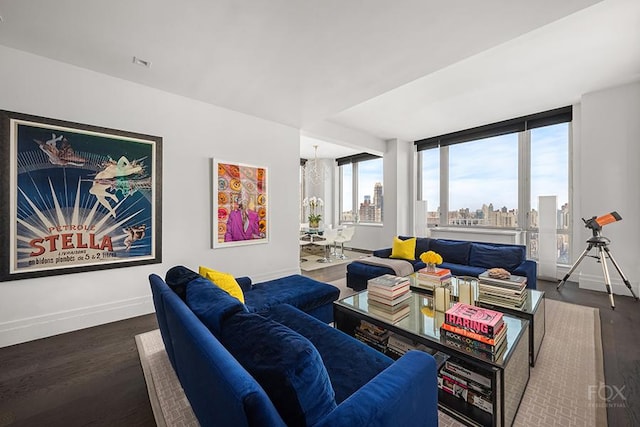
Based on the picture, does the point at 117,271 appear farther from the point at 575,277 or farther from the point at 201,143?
the point at 575,277

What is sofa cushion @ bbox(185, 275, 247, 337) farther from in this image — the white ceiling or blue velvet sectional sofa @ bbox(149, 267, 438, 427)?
the white ceiling

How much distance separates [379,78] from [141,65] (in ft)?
8.24

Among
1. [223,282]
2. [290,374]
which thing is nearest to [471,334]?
[290,374]

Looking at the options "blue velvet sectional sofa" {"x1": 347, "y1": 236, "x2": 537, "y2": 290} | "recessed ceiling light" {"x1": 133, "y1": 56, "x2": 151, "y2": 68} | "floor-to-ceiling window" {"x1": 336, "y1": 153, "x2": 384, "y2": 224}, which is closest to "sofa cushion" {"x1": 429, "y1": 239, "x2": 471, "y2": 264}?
"blue velvet sectional sofa" {"x1": 347, "y1": 236, "x2": 537, "y2": 290}

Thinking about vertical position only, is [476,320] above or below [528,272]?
above

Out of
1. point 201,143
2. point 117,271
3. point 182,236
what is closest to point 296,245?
point 182,236

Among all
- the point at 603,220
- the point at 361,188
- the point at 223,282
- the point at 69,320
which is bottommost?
the point at 69,320

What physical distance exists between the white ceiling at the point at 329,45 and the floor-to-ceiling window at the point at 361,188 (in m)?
4.13

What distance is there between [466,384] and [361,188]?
7.04 m

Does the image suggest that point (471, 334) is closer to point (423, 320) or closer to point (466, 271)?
point (423, 320)

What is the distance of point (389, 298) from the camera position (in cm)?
219

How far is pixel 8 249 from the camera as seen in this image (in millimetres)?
2385

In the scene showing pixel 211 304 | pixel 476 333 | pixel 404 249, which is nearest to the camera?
pixel 211 304

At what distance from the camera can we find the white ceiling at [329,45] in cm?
193
